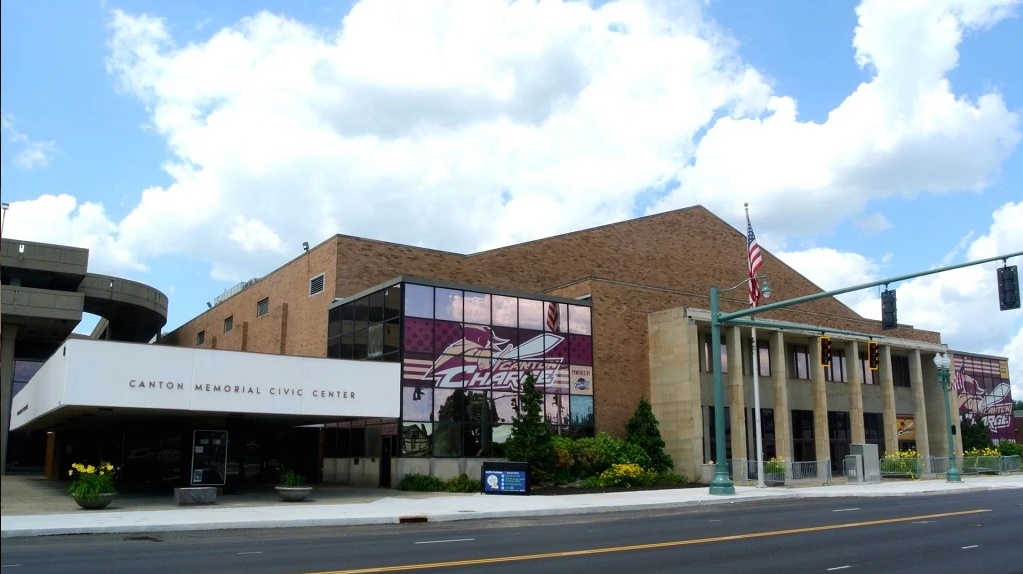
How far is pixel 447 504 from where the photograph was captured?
2780 centimetres

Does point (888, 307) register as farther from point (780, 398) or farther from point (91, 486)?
point (91, 486)

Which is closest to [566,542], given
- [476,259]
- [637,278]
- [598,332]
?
[598,332]

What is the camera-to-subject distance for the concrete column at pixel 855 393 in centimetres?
4694

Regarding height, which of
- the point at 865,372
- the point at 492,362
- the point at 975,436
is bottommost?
the point at 975,436

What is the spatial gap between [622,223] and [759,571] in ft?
122

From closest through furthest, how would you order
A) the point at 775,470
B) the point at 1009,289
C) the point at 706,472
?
the point at 1009,289
the point at 706,472
the point at 775,470

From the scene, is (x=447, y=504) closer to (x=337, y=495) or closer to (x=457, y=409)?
(x=337, y=495)

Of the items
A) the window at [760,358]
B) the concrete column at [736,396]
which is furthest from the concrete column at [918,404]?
the concrete column at [736,396]

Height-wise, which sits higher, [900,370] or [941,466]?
[900,370]

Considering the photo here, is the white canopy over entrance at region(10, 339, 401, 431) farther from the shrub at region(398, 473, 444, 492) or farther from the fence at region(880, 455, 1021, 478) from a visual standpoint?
the fence at region(880, 455, 1021, 478)

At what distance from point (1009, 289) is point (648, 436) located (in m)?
20.8

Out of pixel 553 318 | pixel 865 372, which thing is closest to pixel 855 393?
pixel 865 372

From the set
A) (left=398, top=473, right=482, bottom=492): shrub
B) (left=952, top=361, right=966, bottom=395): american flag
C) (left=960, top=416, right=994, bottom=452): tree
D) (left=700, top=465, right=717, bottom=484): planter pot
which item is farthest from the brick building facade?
(left=398, top=473, right=482, bottom=492): shrub

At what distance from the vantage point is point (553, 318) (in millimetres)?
40062
